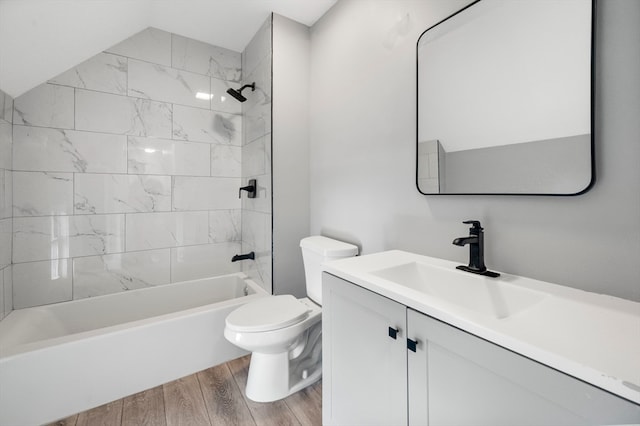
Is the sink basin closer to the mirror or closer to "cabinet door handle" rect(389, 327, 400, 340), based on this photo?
"cabinet door handle" rect(389, 327, 400, 340)

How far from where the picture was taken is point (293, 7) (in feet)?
6.63

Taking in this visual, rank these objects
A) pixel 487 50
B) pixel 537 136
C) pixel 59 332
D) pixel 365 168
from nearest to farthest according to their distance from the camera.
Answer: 1. pixel 537 136
2. pixel 487 50
3. pixel 365 168
4. pixel 59 332

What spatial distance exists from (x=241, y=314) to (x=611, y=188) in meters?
1.66

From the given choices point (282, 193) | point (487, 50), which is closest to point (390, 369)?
point (487, 50)

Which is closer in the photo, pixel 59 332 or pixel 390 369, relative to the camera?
pixel 390 369

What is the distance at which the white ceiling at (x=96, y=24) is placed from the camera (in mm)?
1390

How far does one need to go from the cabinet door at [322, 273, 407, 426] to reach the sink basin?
0.53 ft

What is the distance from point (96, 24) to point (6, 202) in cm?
128

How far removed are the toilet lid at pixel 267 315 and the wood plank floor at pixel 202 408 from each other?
47 centimetres

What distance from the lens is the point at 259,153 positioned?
2.30 meters

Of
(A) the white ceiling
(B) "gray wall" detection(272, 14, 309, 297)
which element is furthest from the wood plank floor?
(A) the white ceiling

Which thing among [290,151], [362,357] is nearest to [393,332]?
[362,357]

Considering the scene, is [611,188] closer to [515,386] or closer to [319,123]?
[515,386]

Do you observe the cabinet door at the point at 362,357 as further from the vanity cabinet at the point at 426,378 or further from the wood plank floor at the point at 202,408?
the wood plank floor at the point at 202,408
